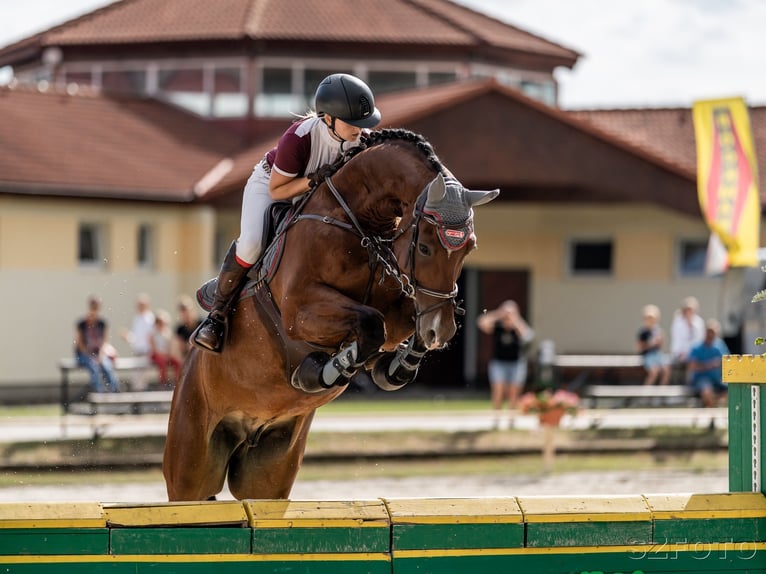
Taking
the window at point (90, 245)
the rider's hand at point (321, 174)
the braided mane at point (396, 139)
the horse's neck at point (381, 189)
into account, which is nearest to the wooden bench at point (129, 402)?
the window at point (90, 245)

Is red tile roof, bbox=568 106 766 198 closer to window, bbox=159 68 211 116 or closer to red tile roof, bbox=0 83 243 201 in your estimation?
window, bbox=159 68 211 116

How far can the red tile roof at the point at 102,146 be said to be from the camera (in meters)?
24.0

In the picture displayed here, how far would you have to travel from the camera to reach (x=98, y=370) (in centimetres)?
1736

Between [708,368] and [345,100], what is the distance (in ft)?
44.0

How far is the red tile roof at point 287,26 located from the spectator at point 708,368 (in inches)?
474

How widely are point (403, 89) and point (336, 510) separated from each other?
2462cm

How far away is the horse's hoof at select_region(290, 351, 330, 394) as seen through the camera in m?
6.50

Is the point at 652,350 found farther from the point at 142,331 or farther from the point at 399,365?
the point at 399,365

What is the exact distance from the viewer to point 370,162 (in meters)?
6.66

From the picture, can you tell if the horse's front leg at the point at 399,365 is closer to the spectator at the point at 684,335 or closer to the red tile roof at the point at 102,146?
the spectator at the point at 684,335

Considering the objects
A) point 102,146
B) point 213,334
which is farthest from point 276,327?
point 102,146

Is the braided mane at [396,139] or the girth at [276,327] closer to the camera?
the braided mane at [396,139]

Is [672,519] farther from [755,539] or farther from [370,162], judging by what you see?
[370,162]

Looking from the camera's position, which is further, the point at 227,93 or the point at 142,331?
the point at 227,93
